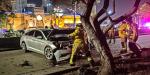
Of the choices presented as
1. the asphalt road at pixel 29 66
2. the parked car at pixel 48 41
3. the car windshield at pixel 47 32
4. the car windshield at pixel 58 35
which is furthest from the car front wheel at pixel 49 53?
the car windshield at pixel 47 32

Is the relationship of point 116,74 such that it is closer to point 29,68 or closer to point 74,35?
point 74,35

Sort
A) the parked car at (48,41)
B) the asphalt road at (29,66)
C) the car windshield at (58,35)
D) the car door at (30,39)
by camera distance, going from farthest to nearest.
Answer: the car door at (30,39) → the car windshield at (58,35) → the parked car at (48,41) → the asphalt road at (29,66)

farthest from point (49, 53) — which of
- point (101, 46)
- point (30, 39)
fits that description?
point (101, 46)

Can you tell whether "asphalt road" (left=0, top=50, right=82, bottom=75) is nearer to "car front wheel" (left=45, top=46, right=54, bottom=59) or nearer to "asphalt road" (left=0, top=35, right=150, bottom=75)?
"asphalt road" (left=0, top=35, right=150, bottom=75)

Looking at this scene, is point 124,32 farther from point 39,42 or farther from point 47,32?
point 39,42

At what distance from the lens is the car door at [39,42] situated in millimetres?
16900

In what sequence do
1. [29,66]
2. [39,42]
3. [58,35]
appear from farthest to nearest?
[39,42], [58,35], [29,66]

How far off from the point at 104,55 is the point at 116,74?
4.07 feet

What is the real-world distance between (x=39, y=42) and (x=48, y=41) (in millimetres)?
913

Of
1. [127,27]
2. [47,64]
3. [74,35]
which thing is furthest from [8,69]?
[127,27]

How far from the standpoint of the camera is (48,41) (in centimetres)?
1639

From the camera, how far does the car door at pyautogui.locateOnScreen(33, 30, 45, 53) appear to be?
16900 mm

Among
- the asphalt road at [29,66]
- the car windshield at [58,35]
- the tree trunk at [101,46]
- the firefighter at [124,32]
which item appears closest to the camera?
the tree trunk at [101,46]

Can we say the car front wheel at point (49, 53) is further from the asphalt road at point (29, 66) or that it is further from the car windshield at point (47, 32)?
the car windshield at point (47, 32)
